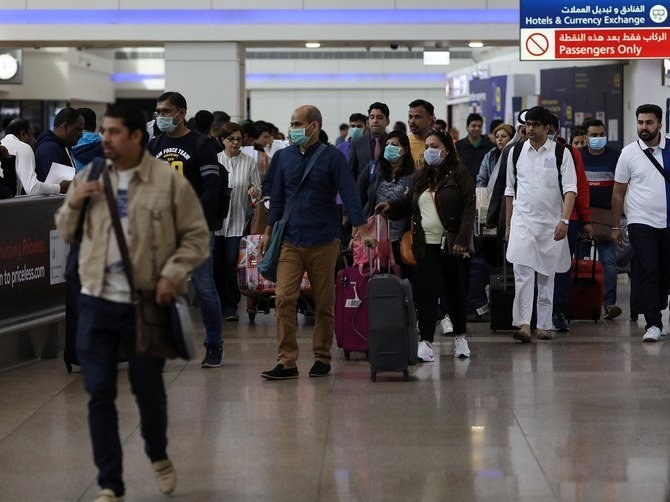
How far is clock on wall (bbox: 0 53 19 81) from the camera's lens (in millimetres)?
28781

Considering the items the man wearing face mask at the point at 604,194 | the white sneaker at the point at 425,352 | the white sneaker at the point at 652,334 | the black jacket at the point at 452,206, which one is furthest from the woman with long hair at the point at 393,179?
the man wearing face mask at the point at 604,194

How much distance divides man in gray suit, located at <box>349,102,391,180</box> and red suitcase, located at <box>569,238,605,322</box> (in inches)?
78.1

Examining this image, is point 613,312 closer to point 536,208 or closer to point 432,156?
point 536,208

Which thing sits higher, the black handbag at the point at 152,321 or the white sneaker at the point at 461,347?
the black handbag at the point at 152,321

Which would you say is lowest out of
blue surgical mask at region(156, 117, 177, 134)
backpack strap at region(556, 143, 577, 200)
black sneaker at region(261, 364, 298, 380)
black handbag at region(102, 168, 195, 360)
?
black sneaker at region(261, 364, 298, 380)

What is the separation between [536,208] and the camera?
10562 mm

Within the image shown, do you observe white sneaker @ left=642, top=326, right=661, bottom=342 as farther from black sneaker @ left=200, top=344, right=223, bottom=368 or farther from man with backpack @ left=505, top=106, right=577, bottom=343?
black sneaker @ left=200, top=344, right=223, bottom=368

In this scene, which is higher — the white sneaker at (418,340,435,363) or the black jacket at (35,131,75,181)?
the black jacket at (35,131,75,181)

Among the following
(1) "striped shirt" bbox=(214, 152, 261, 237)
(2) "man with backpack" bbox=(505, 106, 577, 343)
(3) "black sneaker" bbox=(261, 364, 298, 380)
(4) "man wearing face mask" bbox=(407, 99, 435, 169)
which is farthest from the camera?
(1) "striped shirt" bbox=(214, 152, 261, 237)

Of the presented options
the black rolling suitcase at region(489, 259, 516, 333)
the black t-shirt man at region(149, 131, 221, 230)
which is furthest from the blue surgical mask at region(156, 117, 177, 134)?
the black rolling suitcase at region(489, 259, 516, 333)

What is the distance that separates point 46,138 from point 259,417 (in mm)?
3784

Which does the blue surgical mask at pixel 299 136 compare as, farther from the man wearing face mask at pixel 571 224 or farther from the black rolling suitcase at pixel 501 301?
the black rolling suitcase at pixel 501 301

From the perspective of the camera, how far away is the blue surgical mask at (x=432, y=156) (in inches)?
368

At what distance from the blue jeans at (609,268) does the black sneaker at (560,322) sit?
132cm
